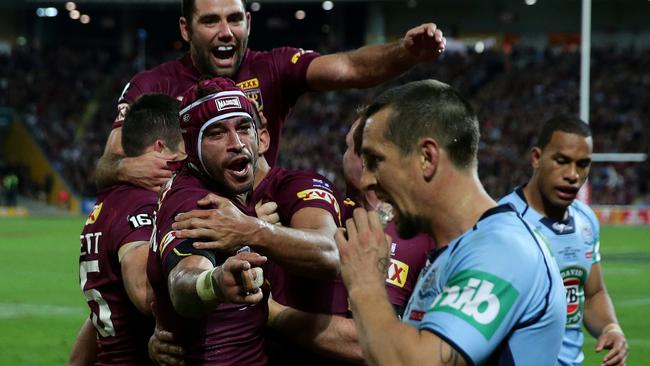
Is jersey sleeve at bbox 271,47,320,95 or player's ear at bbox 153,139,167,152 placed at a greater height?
jersey sleeve at bbox 271,47,320,95

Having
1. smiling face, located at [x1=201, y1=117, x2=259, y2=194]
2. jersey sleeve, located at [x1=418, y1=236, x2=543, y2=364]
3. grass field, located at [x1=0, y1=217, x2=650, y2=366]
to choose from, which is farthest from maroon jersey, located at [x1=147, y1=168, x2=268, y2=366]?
grass field, located at [x1=0, y1=217, x2=650, y2=366]

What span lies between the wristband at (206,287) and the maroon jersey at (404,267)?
1.46 metres

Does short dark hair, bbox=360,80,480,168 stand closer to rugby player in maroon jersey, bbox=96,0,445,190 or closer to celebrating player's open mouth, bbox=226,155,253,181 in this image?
celebrating player's open mouth, bbox=226,155,253,181

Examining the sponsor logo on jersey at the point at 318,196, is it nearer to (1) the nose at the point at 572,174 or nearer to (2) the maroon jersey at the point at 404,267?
(2) the maroon jersey at the point at 404,267

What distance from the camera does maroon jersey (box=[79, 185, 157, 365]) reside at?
4.85 metres

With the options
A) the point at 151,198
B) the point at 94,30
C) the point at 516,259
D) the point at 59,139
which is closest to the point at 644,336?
the point at 151,198

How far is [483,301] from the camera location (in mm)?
3133

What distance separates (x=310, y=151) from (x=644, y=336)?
100.0ft

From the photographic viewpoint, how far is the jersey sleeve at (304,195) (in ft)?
15.1

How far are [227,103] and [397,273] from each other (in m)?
1.28

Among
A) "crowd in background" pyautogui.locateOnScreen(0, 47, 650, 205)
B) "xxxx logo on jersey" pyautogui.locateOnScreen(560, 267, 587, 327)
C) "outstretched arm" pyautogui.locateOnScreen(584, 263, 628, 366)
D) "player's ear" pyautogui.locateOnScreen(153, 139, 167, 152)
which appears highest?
"player's ear" pyautogui.locateOnScreen(153, 139, 167, 152)

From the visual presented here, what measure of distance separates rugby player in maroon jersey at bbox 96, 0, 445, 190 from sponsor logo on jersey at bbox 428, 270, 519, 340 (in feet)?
8.32

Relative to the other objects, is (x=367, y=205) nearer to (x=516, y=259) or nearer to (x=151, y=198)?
(x=151, y=198)

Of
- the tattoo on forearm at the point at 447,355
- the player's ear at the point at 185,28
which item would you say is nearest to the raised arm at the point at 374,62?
the player's ear at the point at 185,28
